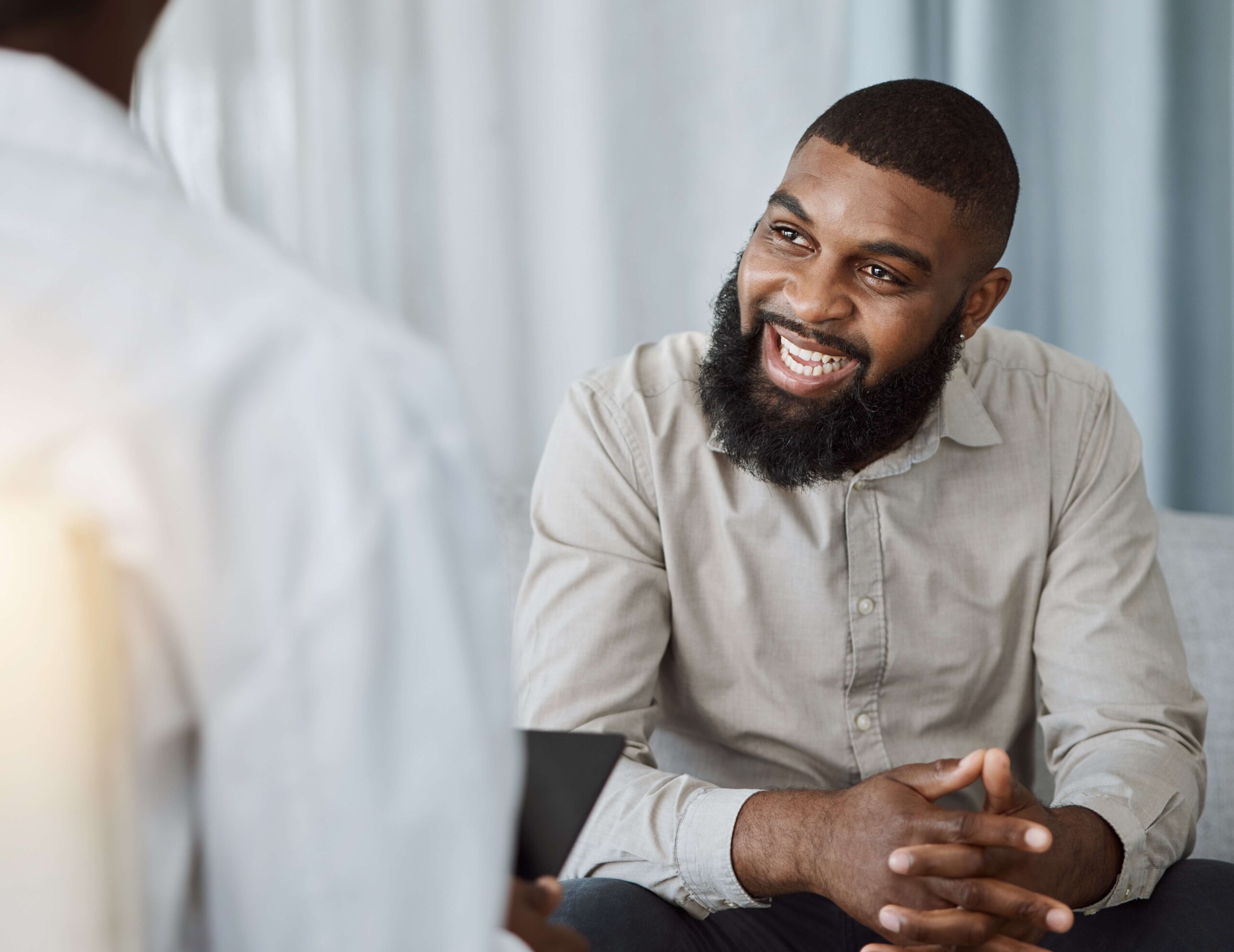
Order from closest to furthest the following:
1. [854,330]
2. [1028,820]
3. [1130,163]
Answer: [1028,820] < [854,330] < [1130,163]

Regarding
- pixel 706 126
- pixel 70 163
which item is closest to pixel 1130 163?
pixel 706 126

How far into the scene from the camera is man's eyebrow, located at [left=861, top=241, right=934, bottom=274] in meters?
1.42

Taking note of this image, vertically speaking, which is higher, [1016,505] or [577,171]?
[577,171]

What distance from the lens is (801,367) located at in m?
1.53

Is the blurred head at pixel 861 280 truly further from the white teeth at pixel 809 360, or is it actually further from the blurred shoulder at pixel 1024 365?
the blurred shoulder at pixel 1024 365

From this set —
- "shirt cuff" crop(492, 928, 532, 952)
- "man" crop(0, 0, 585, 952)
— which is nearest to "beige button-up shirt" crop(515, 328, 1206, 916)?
"shirt cuff" crop(492, 928, 532, 952)

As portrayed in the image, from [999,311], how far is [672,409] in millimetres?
889

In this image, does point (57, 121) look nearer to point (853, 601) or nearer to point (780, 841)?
point (780, 841)

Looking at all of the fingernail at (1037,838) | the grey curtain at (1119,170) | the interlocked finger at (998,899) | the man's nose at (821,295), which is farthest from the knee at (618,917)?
the grey curtain at (1119,170)

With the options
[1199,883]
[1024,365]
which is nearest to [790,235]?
[1024,365]

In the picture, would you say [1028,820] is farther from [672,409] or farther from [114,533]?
[114,533]

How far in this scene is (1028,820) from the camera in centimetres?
117

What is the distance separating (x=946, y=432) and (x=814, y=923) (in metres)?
0.67

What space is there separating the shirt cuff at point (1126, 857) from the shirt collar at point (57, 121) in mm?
1228
